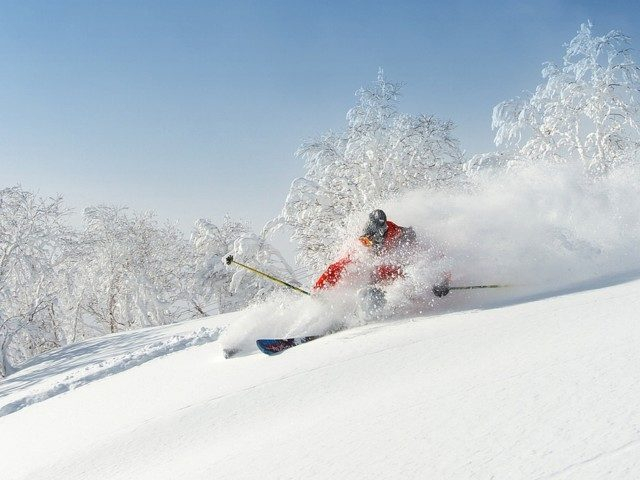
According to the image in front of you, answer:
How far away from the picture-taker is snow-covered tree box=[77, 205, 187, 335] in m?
28.1

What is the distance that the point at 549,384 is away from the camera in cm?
271

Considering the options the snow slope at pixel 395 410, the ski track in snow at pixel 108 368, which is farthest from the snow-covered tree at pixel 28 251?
the snow slope at pixel 395 410

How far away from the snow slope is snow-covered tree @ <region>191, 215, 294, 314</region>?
55.5 feet

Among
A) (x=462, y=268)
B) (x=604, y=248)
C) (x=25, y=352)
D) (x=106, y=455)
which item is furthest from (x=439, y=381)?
(x=25, y=352)

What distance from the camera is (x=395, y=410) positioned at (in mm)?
2988

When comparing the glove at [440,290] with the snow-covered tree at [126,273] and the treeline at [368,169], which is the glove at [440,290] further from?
the snow-covered tree at [126,273]

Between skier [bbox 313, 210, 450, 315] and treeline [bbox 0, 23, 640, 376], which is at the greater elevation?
treeline [bbox 0, 23, 640, 376]

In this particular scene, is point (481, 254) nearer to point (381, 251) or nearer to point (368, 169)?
point (381, 251)

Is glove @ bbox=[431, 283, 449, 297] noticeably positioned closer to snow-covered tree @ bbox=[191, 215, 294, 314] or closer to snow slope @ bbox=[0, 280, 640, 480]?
snow slope @ bbox=[0, 280, 640, 480]

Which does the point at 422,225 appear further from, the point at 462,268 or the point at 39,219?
the point at 39,219

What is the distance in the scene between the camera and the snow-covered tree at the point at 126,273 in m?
28.1

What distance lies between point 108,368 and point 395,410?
26.1 ft

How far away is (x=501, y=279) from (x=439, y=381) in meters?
4.10

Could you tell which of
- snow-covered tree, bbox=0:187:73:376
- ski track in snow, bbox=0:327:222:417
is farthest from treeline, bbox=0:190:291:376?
ski track in snow, bbox=0:327:222:417
